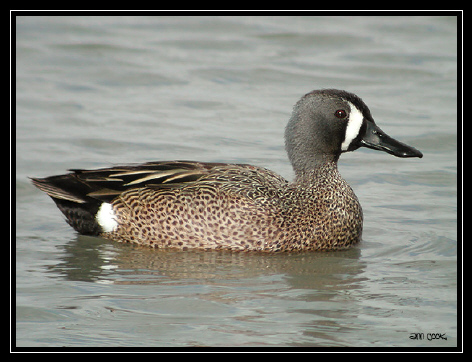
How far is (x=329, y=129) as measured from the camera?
8391 mm

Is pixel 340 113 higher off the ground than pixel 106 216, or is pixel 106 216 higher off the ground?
pixel 340 113

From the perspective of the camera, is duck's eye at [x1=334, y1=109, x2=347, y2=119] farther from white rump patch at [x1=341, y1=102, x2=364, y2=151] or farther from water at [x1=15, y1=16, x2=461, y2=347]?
water at [x1=15, y1=16, x2=461, y2=347]

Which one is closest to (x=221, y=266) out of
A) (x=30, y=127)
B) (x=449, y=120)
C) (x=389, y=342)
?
(x=389, y=342)

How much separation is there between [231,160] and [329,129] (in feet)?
7.91

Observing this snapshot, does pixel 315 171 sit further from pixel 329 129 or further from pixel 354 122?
pixel 354 122

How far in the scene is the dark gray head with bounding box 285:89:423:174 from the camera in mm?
8367

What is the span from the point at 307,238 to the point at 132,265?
1583 millimetres

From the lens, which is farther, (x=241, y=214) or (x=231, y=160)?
(x=231, y=160)

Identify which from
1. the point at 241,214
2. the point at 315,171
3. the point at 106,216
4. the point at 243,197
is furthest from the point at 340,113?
the point at 106,216

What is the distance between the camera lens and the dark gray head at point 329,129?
837cm

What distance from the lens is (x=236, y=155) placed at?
10.8 m

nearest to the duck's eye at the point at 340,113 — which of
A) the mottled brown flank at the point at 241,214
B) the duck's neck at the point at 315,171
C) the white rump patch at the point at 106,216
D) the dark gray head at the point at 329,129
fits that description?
the dark gray head at the point at 329,129

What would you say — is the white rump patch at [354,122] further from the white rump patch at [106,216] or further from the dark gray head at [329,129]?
the white rump patch at [106,216]
